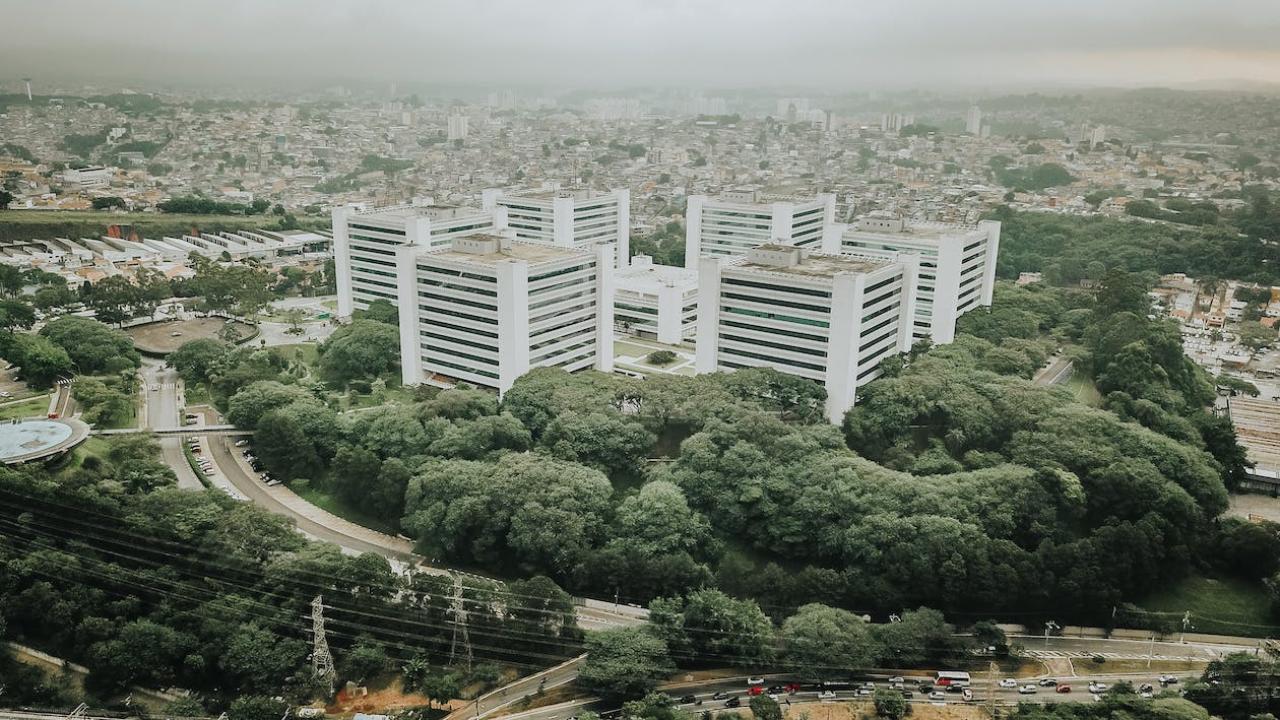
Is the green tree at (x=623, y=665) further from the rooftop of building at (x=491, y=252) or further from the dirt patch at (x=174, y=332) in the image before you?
the dirt patch at (x=174, y=332)

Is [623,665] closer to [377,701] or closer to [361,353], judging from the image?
[377,701]

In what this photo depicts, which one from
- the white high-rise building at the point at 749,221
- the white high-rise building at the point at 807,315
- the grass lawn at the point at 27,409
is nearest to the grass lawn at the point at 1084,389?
the white high-rise building at the point at 807,315

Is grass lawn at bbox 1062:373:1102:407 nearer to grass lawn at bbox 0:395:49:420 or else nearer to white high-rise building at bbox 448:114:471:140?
grass lawn at bbox 0:395:49:420

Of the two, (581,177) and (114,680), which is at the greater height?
(581,177)

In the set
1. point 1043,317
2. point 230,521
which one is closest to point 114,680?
point 230,521

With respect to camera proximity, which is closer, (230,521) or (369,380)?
(230,521)

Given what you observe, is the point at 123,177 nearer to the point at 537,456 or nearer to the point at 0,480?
the point at 0,480
